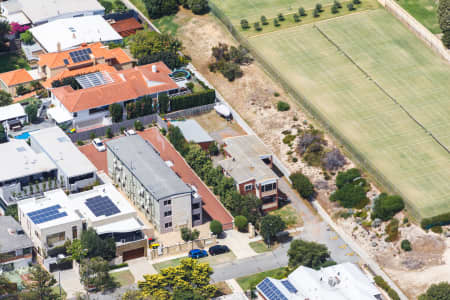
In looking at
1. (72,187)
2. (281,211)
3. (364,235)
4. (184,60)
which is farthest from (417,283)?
(184,60)

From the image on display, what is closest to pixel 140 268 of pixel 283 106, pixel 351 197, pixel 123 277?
pixel 123 277

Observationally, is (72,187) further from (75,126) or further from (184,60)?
(184,60)

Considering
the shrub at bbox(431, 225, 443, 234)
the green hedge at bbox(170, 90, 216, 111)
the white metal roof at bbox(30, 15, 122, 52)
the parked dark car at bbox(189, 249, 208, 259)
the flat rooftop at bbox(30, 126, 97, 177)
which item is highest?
the white metal roof at bbox(30, 15, 122, 52)

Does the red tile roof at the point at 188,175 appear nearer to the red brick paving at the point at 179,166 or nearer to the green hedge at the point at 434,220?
the red brick paving at the point at 179,166

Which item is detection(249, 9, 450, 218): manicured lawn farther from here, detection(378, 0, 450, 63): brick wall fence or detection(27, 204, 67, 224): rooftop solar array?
detection(27, 204, 67, 224): rooftop solar array

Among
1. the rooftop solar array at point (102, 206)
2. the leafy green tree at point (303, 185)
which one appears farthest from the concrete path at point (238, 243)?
the rooftop solar array at point (102, 206)

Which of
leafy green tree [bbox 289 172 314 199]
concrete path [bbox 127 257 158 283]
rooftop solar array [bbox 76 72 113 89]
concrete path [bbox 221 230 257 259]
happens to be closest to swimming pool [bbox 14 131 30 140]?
rooftop solar array [bbox 76 72 113 89]
